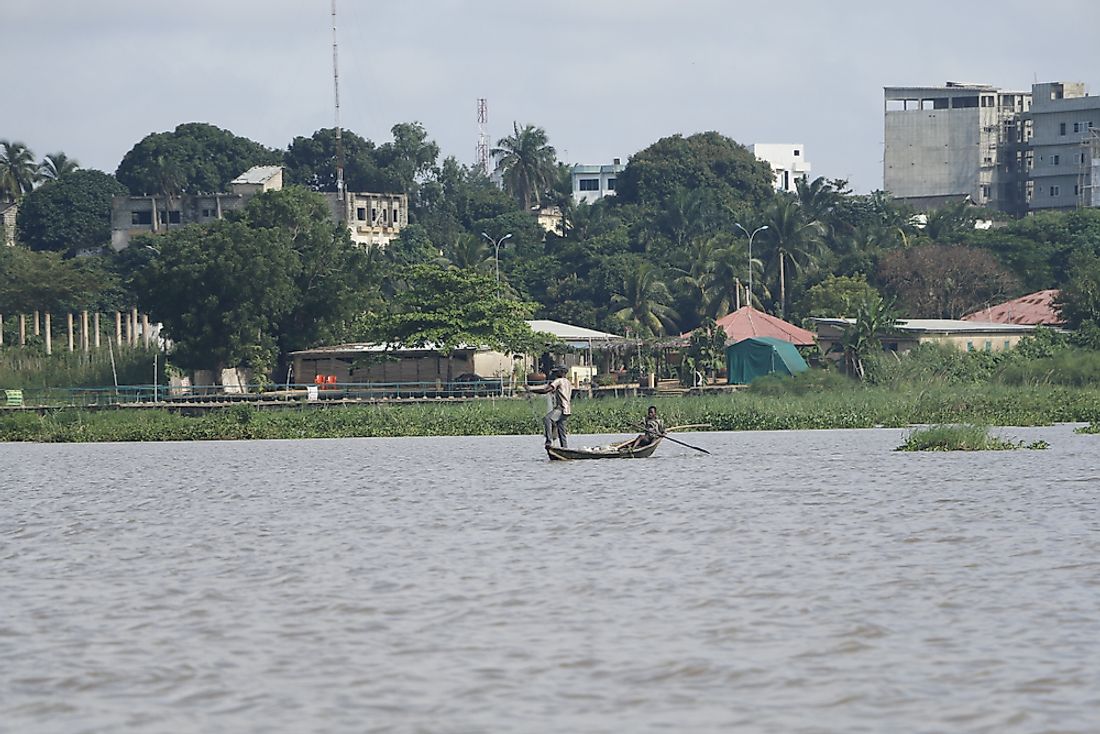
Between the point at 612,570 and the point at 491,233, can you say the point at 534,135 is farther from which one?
the point at 612,570

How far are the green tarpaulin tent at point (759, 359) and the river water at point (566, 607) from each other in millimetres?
36565

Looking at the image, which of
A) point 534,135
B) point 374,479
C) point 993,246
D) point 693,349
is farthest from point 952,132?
point 374,479

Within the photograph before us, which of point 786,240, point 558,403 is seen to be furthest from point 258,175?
point 558,403

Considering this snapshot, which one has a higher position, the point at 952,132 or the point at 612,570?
the point at 952,132

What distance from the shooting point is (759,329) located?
72.1m

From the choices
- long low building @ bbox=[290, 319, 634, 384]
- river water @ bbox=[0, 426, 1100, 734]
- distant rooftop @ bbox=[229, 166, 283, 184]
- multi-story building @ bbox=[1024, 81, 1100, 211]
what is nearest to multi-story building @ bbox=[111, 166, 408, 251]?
distant rooftop @ bbox=[229, 166, 283, 184]

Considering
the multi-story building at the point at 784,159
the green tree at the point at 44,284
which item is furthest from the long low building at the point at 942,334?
the multi-story building at the point at 784,159

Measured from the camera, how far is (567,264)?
328 ft

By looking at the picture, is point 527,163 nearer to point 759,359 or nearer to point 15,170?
point 15,170

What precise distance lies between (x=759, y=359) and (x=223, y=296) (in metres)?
22.3

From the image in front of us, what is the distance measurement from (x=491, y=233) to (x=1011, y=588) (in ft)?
327

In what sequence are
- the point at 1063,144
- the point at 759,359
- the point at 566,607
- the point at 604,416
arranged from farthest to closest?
the point at 1063,144, the point at 759,359, the point at 604,416, the point at 566,607

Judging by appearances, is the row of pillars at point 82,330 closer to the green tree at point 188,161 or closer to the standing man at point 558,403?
the green tree at point 188,161

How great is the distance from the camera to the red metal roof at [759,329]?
71.8 metres
